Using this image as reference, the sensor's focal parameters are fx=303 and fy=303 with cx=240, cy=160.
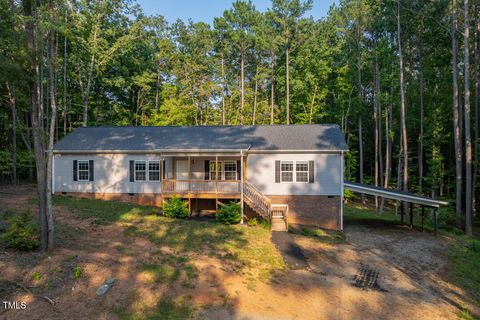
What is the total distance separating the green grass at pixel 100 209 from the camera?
49.9 ft

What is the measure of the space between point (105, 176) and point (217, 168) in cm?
759

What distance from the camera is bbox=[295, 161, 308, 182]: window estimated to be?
17.5m

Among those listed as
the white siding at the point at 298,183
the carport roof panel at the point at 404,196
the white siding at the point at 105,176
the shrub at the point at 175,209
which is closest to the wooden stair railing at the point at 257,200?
the white siding at the point at 298,183

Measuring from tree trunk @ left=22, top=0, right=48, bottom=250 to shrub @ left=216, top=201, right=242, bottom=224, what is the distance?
27.3 ft

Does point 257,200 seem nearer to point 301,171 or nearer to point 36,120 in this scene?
point 301,171

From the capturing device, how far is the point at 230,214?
1594cm

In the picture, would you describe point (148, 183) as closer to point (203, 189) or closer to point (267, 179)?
point (203, 189)

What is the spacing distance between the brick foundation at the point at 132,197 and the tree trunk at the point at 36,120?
9.13 metres

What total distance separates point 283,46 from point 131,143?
70.0 ft

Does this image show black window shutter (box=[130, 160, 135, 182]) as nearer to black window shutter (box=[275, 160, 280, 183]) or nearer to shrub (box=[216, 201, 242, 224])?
shrub (box=[216, 201, 242, 224])

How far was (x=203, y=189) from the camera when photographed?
1703cm

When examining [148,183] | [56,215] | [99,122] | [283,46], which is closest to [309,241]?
[148,183]

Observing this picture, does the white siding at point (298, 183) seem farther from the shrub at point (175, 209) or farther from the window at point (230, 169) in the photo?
the shrub at point (175, 209)

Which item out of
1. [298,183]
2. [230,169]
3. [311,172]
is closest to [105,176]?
[230,169]
